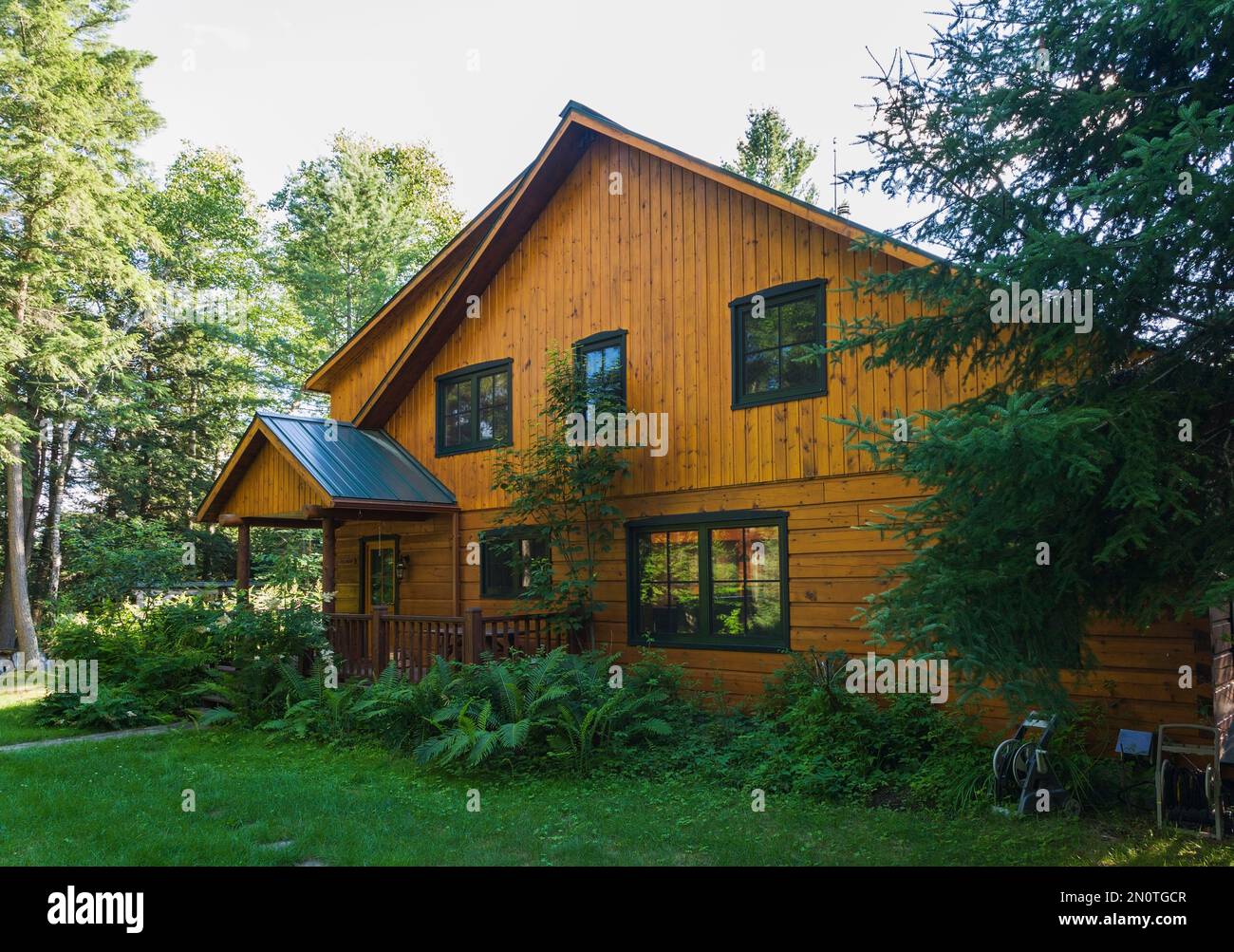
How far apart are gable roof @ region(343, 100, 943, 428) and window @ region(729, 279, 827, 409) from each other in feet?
2.80

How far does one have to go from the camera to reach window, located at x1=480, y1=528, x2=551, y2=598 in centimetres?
1141

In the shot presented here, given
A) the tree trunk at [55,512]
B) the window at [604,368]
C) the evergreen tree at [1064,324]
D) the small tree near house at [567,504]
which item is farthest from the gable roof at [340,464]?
the tree trunk at [55,512]

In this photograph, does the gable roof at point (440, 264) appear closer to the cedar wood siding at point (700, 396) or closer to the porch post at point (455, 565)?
the cedar wood siding at point (700, 396)

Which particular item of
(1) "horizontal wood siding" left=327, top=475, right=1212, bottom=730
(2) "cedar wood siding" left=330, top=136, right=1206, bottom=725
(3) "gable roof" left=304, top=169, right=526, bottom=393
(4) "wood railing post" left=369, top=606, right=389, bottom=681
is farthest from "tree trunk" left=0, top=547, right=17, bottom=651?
(4) "wood railing post" left=369, top=606, right=389, bottom=681

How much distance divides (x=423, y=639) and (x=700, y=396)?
174 inches

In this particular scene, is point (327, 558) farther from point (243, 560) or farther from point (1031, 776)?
point (1031, 776)

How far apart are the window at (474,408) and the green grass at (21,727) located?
19.8ft

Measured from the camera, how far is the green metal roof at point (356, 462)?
12.2 meters

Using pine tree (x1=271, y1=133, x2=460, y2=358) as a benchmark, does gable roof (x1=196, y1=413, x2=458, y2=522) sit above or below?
below

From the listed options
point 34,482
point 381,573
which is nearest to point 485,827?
point 381,573

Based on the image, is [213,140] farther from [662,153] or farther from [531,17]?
[662,153]

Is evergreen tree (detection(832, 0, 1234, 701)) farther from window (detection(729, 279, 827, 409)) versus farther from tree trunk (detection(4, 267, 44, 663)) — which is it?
tree trunk (detection(4, 267, 44, 663))

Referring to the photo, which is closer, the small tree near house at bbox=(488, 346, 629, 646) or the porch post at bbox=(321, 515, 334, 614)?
the small tree near house at bbox=(488, 346, 629, 646)
